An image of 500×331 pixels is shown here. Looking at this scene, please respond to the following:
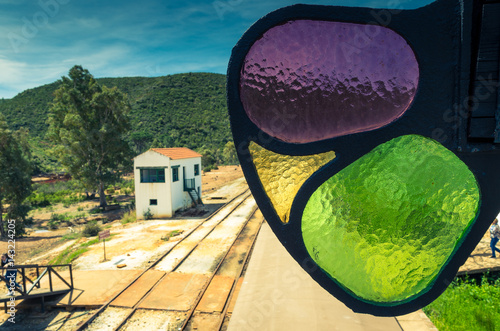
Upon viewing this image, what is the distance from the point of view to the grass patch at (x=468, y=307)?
734 cm

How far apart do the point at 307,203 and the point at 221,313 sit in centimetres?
758

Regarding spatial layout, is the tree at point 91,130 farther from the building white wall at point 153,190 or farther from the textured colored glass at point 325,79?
the textured colored glass at point 325,79

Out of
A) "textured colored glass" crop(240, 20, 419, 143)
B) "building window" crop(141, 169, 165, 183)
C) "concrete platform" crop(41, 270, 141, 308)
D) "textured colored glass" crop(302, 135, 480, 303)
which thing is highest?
"textured colored glass" crop(240, 20, 419, 143)

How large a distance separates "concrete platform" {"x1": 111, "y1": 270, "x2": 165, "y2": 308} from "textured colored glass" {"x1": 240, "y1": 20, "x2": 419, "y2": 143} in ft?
29.6

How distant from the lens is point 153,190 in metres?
20.7

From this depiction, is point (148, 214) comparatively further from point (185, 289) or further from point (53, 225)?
point (185, 289)

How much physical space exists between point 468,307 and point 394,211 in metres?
8.38

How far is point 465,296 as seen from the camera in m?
8.57

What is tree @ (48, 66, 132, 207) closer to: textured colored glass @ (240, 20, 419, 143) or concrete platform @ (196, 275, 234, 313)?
concrete platform @ (196, 275, 234, 313)

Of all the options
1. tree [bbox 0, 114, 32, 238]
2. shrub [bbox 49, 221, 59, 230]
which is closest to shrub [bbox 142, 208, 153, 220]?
shrub [bbox 49, 221, 59, 230]

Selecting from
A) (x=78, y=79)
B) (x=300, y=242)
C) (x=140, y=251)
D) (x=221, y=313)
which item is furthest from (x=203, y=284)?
(x=78, y=79)

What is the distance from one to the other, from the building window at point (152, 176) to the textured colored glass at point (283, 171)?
19136 millimetres

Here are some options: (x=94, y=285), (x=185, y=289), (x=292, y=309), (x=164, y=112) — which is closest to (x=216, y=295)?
(x=185, y=289)

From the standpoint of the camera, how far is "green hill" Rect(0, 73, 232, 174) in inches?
3034
